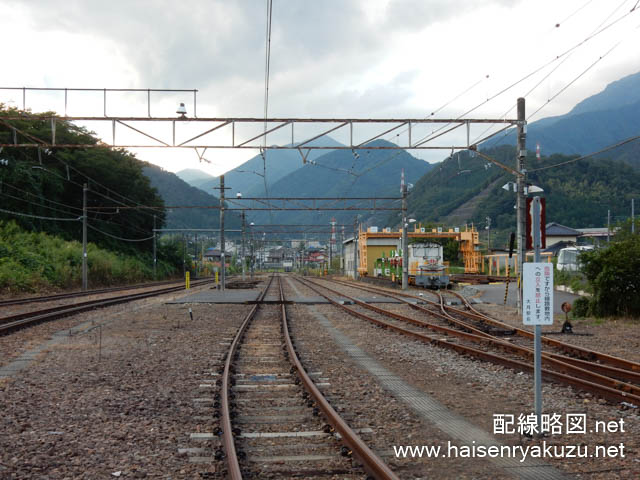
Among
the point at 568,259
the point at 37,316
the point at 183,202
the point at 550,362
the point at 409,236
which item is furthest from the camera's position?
the point at 183,202

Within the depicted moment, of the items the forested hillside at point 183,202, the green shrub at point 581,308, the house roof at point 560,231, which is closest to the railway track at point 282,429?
the green shrub at point 581,308

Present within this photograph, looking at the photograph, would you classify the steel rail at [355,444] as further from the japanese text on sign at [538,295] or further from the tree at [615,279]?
the tree at [615,279]

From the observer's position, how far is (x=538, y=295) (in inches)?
262

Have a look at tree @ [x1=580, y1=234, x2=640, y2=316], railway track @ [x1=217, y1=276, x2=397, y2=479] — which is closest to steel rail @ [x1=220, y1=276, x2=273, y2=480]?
railway track @ [x1=217, y1=276, x2=397, y2=479]

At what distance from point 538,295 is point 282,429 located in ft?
10.4

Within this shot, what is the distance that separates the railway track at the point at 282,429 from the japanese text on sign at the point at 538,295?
2367mm

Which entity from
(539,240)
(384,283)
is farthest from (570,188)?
(539,240)

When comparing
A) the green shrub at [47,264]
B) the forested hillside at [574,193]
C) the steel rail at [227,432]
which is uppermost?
the forested hillside at [574,193]

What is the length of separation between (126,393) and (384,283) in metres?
39.8

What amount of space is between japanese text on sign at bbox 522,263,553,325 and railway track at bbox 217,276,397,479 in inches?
93.2

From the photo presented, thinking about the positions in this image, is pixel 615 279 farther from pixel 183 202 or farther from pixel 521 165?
pixel 183 202

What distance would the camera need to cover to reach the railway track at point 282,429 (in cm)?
525

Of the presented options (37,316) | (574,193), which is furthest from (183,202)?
(37,316)

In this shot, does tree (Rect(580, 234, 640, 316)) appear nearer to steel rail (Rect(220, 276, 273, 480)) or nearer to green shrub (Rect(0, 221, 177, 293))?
steel rail (Rect(220, 276, 273, 480))
